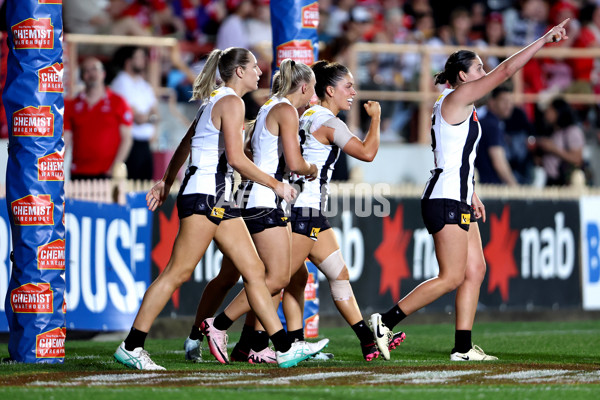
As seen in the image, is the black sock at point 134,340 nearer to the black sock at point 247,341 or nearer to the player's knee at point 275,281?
the player's knee at point 275,281

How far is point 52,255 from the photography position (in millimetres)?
9305

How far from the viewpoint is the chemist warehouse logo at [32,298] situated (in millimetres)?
9234

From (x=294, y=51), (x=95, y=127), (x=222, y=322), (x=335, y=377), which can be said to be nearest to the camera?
(x=335, y=377)

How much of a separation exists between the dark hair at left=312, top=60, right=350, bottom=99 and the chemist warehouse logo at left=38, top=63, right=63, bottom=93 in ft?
6.92

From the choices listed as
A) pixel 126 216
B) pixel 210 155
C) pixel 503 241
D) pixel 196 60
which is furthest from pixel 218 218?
pixel 196 60

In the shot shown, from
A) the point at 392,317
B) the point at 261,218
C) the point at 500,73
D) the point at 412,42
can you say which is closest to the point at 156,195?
the point at 261,218

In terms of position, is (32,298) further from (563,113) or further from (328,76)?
(563,113)

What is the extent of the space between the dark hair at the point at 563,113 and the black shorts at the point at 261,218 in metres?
11.0

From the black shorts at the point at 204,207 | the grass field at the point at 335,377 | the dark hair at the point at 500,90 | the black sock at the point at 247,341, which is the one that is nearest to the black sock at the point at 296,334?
the grass field at the point at 335,377

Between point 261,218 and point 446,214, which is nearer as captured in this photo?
point 261,218

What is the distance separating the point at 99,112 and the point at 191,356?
5441 mm

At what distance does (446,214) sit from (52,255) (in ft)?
10.4

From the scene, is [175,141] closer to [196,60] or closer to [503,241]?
[196,60]

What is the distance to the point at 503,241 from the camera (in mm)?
15383
